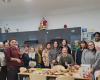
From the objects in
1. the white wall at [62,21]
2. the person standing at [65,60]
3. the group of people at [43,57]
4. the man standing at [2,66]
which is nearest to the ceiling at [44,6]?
the white wall at [62,21]

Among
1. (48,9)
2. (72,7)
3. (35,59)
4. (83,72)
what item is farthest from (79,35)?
(83,72)

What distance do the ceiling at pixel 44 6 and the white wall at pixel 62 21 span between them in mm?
207

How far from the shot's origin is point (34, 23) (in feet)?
29.3

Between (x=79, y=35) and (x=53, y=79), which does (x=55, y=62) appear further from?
(x=79, y=35)

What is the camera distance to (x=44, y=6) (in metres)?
7.28

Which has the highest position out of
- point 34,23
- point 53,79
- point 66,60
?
point 34,23

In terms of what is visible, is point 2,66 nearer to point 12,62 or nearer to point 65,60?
point 12,62

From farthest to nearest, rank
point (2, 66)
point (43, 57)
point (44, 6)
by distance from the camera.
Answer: point (44, 6) < point (43, 57) < point (2, 66)

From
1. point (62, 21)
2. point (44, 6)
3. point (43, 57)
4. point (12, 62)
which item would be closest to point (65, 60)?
point (43, 57)

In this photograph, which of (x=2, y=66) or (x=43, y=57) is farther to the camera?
(x=43, y=57)

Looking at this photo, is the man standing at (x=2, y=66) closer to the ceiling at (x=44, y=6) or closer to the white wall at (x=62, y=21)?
the ceiling at (x=44, y=6)

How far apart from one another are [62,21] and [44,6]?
1.19 m

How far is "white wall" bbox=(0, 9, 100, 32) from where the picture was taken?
24.7ft

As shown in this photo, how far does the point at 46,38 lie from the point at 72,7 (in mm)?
1601
